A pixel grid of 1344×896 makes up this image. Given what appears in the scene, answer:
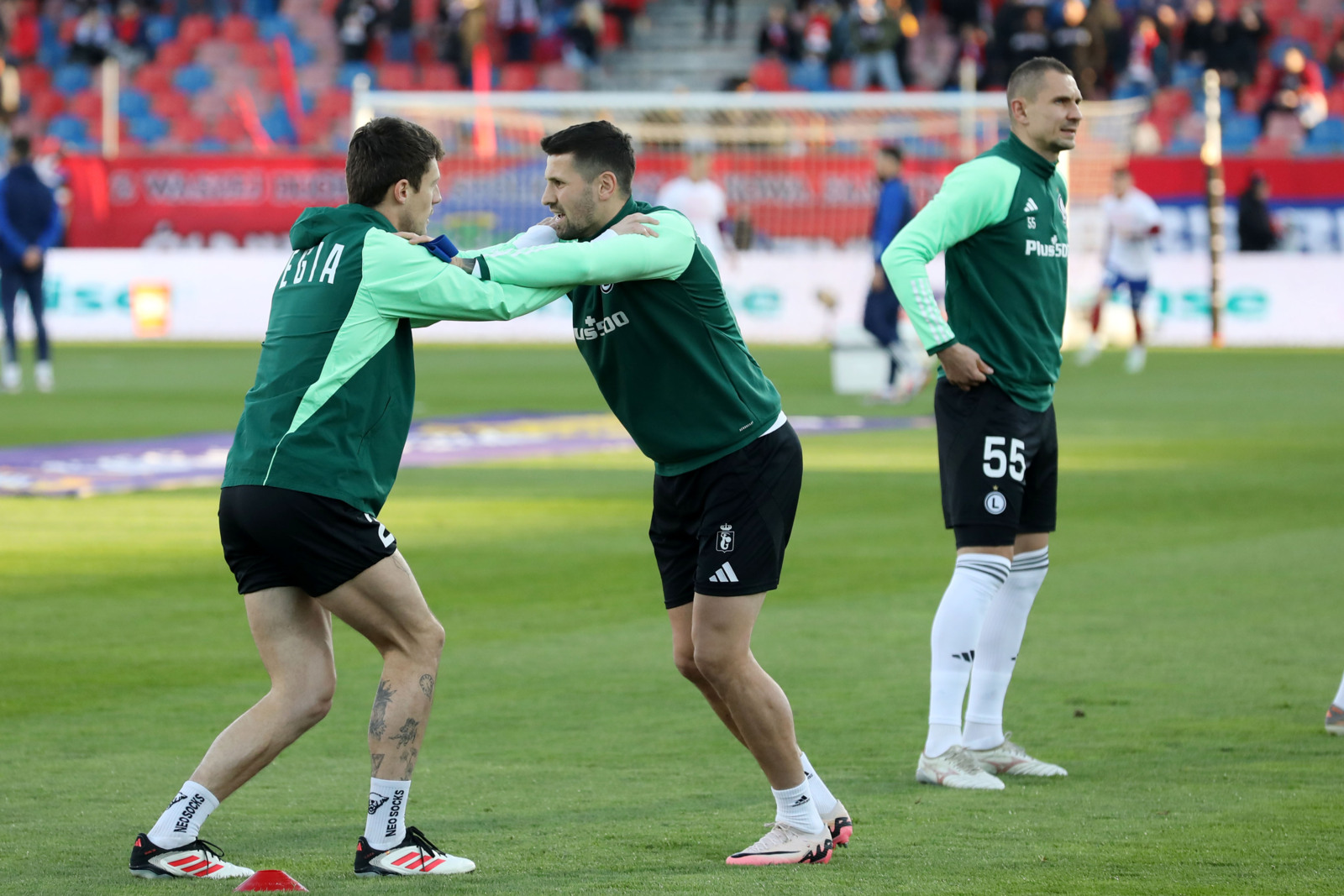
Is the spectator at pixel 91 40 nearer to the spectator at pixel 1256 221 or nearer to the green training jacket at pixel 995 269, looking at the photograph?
the spectator at pixel 1256 221

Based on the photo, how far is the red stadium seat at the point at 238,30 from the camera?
130 ft

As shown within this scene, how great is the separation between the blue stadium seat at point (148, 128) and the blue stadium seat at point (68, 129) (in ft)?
2.96

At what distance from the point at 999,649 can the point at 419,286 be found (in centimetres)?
262

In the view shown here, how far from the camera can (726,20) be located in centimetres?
3716

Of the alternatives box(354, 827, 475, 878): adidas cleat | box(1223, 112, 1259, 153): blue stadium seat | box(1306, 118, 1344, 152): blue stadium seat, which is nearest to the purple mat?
box(354, 827, 475, 878): adidas cleat

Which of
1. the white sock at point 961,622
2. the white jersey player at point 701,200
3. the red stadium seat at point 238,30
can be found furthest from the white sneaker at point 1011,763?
the red stadium seat at point 238,30

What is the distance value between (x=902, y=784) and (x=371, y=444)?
2188 millimetres

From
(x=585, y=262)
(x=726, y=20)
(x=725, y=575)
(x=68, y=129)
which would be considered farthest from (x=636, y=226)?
(x=68, y=129)

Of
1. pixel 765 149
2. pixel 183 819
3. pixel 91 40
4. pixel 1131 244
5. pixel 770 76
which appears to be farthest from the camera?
pixel 91 40

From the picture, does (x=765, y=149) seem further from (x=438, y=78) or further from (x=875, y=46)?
(x=438, y=78)

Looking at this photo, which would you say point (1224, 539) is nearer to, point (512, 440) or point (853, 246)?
point (512, 440)

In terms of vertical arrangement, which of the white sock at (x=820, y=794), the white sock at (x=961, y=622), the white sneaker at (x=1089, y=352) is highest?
the white sock at (x=961, y=622)

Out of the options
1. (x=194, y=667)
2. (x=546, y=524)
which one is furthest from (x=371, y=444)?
(x=546, y=524)

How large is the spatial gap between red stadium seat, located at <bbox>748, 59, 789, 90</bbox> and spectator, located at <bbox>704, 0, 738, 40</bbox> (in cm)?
194
